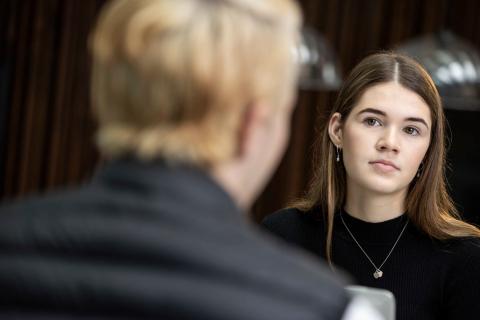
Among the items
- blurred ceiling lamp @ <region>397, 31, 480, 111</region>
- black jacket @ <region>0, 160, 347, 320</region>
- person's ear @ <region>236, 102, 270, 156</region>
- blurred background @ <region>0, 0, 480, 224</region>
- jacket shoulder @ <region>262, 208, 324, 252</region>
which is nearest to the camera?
black jacket @ <region>0, 160, 347, 320</region>

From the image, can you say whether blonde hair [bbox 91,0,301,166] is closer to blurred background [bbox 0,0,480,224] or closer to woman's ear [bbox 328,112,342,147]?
woman's ear [bbox 328,112,342,147]

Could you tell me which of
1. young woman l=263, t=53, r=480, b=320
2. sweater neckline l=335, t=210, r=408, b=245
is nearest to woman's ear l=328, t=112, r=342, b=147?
young woman l=263, t=53, r=480, b=320

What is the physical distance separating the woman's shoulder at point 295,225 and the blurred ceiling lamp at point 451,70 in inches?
75.2

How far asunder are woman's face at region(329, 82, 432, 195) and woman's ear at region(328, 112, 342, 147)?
0.06 meters

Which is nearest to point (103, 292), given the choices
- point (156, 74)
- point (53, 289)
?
point (53, 289)

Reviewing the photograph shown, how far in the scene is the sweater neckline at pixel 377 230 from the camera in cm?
259

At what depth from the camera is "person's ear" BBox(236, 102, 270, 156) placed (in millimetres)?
1073

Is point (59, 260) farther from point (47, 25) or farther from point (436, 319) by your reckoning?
point (47, 25)

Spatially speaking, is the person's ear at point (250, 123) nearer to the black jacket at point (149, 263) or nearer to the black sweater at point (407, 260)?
the black jacket at point (149, 263)

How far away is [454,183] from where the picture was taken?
6301 mm

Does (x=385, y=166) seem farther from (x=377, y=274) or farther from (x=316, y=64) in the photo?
(x=316, y=64)

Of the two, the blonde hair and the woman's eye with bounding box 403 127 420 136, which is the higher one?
the blonde hair

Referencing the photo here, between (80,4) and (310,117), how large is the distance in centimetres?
182

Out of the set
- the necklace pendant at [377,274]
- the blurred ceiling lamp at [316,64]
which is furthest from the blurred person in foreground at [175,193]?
the blurred ceiling lamp at [316,64]
